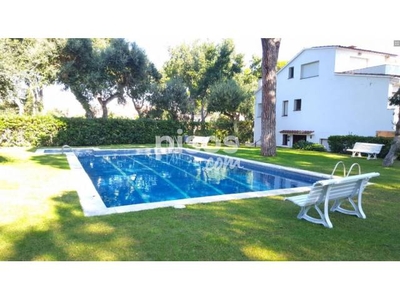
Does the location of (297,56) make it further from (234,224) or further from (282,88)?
(234,224)

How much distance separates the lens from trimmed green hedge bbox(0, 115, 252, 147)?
18.6m

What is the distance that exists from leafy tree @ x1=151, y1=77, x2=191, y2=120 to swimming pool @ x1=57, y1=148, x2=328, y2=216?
11.7 meters

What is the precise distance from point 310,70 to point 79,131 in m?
18.4

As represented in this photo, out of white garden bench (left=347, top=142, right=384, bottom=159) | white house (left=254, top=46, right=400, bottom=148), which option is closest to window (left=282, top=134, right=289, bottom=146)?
white house (left=254, top=46, right=400, bottom=148)

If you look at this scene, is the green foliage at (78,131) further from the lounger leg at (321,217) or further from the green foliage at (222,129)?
the lounger leg at (321,217)

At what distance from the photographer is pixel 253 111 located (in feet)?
98.4

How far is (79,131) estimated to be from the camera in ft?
68.3

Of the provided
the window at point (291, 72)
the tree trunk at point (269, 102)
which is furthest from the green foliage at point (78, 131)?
the tree trunk at point (269, 102)

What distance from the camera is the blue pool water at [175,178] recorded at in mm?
8688

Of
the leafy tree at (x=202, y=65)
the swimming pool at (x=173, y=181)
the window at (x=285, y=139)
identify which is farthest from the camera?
the leafy tree at (x=202, y=65)
